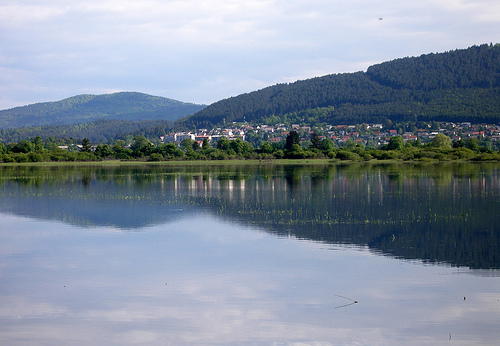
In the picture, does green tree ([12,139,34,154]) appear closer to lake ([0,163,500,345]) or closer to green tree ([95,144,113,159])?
green tree ([95,144,113,159])

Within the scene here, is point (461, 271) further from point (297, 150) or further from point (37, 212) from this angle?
point (297, 150)

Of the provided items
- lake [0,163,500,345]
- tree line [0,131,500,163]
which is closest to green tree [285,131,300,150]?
tree line [0,131,500,163]

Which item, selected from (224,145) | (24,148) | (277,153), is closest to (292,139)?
(277,153)

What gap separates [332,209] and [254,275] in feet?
37.6

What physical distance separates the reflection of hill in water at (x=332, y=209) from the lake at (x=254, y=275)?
0.40ft

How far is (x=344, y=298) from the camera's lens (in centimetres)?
1064

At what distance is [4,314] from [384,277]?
25.2 feet

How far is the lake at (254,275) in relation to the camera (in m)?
9.09

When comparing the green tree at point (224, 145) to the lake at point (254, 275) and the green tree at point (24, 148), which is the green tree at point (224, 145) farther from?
the lake at point (254, 275)

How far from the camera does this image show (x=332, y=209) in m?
23.4

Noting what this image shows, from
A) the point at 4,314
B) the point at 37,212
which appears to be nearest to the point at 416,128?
the point at 37,212

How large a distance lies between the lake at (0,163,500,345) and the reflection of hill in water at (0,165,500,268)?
0.40 ft

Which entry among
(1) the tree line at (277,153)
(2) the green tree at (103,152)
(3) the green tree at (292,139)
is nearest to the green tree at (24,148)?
(1) the tree line at (277,153)

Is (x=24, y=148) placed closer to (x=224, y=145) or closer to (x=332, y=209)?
(x=224, y=145)
